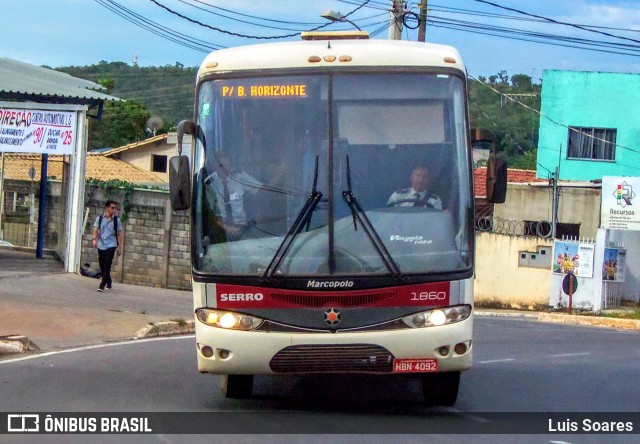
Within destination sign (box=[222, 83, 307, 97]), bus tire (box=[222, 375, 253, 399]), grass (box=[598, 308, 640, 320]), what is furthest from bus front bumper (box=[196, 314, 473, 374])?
grass (box=[598, 308, 640, 320])

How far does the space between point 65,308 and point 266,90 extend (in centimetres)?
839

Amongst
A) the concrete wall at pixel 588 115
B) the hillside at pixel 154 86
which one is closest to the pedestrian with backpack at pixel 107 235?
the concrete wall at pixel 588 115

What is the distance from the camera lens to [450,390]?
29.9ft

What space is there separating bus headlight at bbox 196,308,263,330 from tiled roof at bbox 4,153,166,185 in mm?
27025

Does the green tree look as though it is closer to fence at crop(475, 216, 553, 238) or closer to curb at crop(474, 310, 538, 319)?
fence at crop(475, 216, 553, 238)

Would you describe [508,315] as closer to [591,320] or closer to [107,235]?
[591,320]

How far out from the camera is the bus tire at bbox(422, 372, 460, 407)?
9.05 meters

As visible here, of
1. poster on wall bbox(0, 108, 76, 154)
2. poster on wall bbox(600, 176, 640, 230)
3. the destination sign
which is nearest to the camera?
the destination sign

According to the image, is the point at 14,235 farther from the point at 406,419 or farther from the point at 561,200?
the point at 406,419

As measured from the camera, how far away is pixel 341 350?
816cm

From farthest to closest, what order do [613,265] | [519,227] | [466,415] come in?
[519,227] < [613,265] < [466,415]

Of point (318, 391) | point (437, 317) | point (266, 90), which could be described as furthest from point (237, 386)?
point (266, 90)

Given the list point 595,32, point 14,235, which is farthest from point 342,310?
point 595,32

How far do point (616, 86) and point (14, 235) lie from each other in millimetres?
19818
